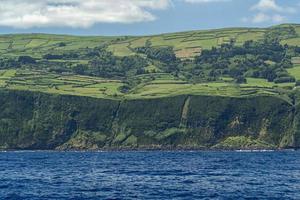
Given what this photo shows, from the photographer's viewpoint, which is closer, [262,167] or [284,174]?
[284,174]

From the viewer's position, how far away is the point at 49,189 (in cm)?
9575

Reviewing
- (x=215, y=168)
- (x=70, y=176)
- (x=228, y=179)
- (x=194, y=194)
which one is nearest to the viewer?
(x=194, y=194)

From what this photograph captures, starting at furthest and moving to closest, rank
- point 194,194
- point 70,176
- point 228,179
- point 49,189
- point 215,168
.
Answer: point 215,168
point 70,176
point 228,179
point 49,189
point 194,194

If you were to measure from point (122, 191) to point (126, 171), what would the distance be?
38975 millimetres

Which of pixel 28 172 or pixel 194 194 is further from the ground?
pixel 194 194

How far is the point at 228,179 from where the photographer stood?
110188 millimetres

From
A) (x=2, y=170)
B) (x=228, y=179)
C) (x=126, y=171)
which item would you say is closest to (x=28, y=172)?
(x=2, y=170)

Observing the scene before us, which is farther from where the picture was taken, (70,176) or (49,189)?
(70,176)

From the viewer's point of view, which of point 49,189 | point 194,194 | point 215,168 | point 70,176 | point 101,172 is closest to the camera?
point 194,194

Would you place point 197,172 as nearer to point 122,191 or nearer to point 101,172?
point 101,172

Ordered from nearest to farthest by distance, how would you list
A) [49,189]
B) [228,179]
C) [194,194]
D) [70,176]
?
1. [194,194]
2. [49,189]
3. [228,179]
4. [70,176]

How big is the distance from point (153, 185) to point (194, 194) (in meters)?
13.9

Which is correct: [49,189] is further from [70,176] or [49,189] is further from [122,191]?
[70,176]

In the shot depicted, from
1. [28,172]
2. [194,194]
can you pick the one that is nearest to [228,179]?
[194,194]
